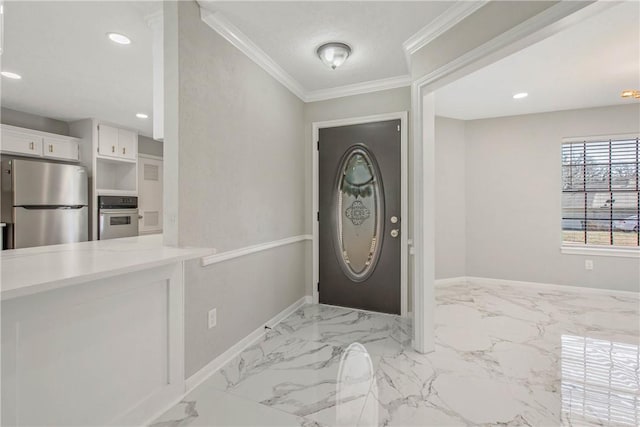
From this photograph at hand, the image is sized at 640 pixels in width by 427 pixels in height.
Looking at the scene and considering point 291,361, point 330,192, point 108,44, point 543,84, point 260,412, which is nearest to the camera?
point 260,412

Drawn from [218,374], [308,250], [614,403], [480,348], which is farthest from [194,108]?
[614,403]

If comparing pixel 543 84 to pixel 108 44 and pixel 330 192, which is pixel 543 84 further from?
pixel 108 44

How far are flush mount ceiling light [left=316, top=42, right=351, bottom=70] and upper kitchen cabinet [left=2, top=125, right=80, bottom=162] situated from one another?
421 centimetres

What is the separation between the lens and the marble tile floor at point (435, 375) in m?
1.70

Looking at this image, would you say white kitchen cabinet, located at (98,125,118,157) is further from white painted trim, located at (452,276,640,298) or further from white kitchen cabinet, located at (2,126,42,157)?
white painted trim, located at (452,276,640,298)

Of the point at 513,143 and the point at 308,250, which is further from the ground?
the point at 513,143

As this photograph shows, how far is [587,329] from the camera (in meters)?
2.87

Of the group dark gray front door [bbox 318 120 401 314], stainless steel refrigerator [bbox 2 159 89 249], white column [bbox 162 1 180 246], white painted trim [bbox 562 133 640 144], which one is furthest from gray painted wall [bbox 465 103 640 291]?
stainless steel refrigerator [bbox 2 159 89 249]

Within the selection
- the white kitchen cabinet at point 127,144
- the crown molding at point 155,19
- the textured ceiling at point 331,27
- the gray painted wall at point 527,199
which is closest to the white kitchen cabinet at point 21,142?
the white kitchen cabinet at point 127,144

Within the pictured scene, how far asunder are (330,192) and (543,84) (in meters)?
2.60

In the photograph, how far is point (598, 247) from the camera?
402 cm

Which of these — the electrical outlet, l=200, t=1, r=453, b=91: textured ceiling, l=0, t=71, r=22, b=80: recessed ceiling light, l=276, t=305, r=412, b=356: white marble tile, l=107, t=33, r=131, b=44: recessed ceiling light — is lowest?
l=276, t=305, r=412, b=356: white marble tile

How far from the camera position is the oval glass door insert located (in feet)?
10.8

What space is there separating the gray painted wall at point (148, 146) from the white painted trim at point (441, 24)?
4934 millimetres
